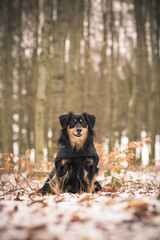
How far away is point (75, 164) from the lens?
3.89m

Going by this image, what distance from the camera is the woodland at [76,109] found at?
1970mm

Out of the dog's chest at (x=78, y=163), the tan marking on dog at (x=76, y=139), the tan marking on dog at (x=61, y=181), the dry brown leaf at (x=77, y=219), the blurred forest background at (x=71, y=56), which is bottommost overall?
the tan marking on dog at (x=61, y=181)

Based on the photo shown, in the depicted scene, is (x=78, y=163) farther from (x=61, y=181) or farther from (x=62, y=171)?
(x=61, y=181)

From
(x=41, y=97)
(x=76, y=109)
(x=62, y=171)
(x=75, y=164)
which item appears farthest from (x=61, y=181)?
(x=76, y=109)

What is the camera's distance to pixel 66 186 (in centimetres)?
398

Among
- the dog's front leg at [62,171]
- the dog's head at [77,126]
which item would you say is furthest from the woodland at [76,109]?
the dog's head at [77,126]

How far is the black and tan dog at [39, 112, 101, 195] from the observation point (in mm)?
3867

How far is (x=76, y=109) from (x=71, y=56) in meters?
3.02

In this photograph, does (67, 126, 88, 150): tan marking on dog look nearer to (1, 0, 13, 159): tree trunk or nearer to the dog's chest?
the dog's chest

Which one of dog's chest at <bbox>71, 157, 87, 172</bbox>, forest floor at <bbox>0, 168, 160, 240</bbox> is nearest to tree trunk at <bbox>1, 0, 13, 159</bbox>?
dog's chest at <bbox>71, 157, 87, 172</bbox>

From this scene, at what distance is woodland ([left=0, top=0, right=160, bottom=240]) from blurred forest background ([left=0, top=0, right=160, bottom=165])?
2.1 inches

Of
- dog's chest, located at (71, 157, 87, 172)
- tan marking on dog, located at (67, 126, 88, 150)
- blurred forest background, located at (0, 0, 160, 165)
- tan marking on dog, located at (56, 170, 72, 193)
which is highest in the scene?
blurred forest background, located at (0, 0, 160, 165)

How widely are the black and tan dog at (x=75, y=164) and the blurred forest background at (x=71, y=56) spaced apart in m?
3.61

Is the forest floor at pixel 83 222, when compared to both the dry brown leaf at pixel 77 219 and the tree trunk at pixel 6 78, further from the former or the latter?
the tree trunk at pixel 6 78
